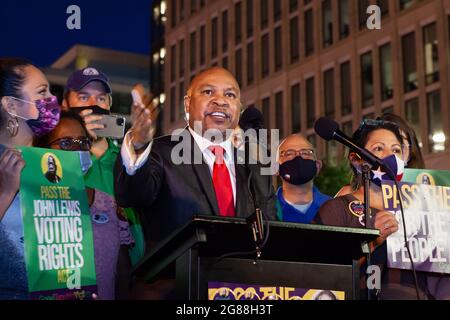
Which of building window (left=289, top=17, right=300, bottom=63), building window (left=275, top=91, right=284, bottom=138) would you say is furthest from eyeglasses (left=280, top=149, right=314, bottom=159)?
building window (left=275, top=91, right=284, bottom=138)

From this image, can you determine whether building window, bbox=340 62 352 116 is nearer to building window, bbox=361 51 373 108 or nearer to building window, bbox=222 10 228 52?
building window, bbox=361 51 373 108

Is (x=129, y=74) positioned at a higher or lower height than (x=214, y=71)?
higher

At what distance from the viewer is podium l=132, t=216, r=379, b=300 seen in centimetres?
370

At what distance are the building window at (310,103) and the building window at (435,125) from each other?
8.55m

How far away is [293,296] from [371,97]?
38846 millimetres

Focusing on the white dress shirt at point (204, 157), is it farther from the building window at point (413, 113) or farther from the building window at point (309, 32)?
the building window at point (309, 32)

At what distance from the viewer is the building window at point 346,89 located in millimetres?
43312

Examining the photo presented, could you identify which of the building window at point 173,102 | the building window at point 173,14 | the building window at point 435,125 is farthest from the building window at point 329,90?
the building window at point 173,14

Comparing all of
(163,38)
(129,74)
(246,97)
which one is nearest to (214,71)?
(246,97)

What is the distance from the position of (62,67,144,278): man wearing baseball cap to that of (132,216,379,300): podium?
51.5 inches

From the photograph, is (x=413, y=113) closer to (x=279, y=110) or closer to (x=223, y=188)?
(x=279, y=110)

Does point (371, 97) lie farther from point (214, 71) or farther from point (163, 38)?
point (214, 71)

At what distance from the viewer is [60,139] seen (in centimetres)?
550
